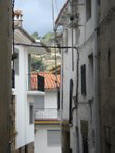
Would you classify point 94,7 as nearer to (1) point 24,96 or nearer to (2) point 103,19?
(2) point 103,19

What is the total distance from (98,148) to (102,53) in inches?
132

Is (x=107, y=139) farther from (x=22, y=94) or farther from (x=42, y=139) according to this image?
(x=42, y=139)

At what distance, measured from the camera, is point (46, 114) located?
159ft

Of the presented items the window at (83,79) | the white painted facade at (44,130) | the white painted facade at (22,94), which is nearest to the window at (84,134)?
the window at (83,79)

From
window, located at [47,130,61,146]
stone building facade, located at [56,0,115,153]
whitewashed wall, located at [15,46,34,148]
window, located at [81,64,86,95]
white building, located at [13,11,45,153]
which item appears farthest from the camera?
window, located at [47,130,61,146]

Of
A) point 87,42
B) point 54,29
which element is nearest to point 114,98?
point 87,42

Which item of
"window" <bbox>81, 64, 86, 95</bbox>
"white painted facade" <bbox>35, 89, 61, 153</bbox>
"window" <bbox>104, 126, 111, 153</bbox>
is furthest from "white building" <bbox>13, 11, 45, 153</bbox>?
"window" <bbox>104, 126, 111, 153</bbox>

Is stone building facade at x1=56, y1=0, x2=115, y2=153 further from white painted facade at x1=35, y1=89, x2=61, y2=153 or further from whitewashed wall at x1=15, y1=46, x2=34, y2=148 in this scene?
white painted facade at x1=35, y1=89, x2=61, y2=153

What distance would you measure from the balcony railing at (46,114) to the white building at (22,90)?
10.4 metres

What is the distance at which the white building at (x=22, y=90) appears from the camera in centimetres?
3108

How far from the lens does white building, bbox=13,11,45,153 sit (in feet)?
102

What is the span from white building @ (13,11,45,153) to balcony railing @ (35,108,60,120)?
1039 cm

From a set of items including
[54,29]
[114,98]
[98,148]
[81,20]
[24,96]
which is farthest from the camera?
[24,96]

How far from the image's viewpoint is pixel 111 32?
16812 mm
